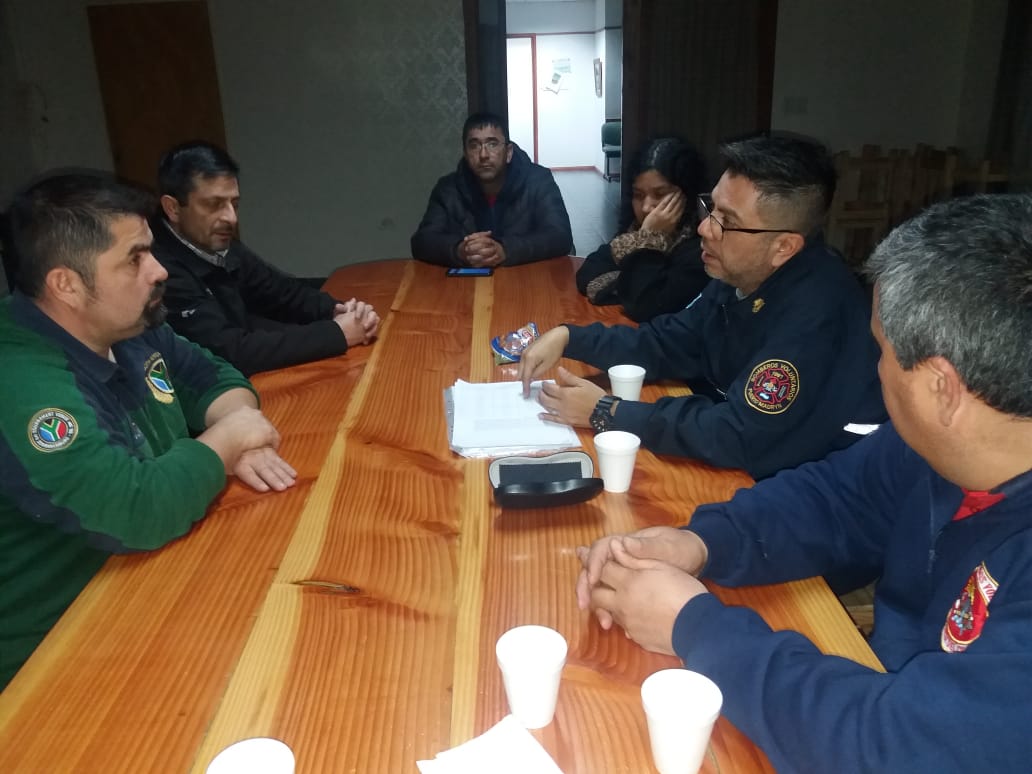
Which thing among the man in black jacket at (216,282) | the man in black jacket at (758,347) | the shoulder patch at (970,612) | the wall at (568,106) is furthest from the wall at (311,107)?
the wall at (568,106)

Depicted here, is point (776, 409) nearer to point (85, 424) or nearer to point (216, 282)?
point (85, 424)

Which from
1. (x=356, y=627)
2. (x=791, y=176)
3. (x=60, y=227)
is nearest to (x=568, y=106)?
(x=791, y=176)

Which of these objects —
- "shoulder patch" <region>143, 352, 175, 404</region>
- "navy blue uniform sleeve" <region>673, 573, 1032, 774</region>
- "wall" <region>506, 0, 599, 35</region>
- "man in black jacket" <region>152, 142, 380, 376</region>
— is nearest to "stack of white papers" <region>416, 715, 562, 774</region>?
"navy blue uniform sleeve" <region>673, 573, 1032, 774</region>

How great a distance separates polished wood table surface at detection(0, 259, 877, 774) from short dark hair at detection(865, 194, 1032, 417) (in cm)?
35

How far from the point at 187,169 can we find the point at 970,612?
6.81 ft

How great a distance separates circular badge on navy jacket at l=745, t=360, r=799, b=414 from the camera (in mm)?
1363

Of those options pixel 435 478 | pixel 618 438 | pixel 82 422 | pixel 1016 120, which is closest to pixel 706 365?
pixel 618 438

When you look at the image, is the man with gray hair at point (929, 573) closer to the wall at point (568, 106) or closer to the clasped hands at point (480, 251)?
the clasped hands at point (480, 251)

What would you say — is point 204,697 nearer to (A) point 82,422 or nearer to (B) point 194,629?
(B) point 194,629

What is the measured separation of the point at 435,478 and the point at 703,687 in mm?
684

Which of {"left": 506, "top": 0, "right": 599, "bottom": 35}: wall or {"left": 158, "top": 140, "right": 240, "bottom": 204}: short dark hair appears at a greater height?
{"left": 506, "top": 0, "right": 599, "bottom": 35}: wall

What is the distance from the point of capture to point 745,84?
18.1 feet

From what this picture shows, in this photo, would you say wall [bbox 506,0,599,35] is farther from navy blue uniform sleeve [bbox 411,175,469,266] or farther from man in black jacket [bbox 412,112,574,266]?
navy blue uniform sleeve [bbox 411,175,469,266]

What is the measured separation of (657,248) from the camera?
7.32 feet
